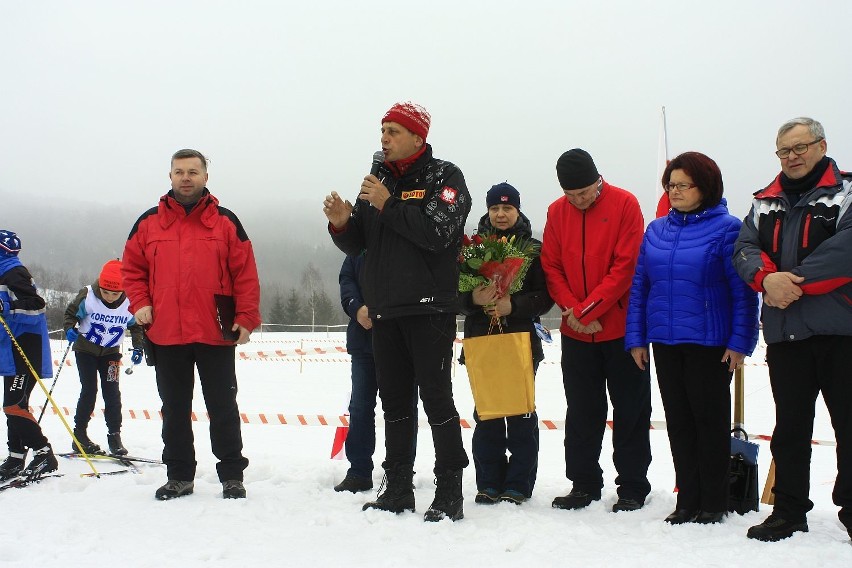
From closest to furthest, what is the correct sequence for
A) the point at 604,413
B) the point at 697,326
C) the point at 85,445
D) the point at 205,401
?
the point at 697,326, the point at 604,413, the point at 205,401, the point at 85,445

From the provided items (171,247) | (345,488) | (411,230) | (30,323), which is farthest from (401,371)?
(30,323)

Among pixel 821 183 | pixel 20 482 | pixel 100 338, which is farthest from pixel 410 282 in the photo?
pixel 100 338

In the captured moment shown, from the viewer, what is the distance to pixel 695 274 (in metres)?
3.90

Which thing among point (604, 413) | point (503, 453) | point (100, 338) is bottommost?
point (503, 453)

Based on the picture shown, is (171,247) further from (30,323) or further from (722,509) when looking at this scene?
(722,509)

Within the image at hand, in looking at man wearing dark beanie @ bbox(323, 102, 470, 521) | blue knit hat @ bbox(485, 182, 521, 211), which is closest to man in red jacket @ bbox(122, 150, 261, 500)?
man wearing dark beanie @ bbox(323, 102, 470, 521)

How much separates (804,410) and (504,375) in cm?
158

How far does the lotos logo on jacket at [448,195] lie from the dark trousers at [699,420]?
57.6 inches

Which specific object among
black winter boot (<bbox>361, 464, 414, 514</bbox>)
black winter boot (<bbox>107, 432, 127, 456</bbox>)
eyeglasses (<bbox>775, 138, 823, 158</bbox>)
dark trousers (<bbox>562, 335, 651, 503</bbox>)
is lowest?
Result: black winter boot (<bbox>107, 432, 127, 456</bbox>)

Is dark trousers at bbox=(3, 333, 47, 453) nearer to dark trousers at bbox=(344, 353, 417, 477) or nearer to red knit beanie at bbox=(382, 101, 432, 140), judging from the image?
dark trousers at bbox=(344, 353, 417, 477)

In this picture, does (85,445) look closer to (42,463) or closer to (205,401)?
(42,463)

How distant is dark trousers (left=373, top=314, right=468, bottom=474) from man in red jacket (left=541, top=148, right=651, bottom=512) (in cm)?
84

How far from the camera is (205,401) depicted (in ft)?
15.2

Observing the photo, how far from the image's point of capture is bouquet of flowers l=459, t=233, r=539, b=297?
4312 mm
